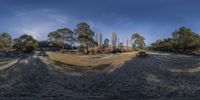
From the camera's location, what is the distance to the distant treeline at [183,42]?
311ft

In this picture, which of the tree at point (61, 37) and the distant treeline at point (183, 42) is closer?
the distant treeline at point (183, 42)

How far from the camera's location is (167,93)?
14.9m

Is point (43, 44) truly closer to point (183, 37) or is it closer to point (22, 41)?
point (22, 41)

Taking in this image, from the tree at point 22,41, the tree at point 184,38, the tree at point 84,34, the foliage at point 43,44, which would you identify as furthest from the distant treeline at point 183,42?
the foliage at point 43,44

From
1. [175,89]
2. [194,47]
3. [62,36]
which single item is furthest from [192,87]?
[62,36]

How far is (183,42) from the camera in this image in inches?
3952

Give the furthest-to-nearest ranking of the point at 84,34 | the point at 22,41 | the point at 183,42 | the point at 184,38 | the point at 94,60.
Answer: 1. the point at 22,41
2. the point at 84,34
3. the point at 184,38
4. the point at 183,42
5. the point at 94,60

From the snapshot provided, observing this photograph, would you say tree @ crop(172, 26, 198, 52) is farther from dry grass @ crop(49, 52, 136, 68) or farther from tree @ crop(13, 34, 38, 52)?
tree @ crop(13, 34, 38, 52)

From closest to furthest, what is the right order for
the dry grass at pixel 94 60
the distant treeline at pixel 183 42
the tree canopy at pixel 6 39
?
1. the dry grass at pixel 94 60
2. the distant treeline at pixel 183 42
3. the tree canopy at pixel 6 39

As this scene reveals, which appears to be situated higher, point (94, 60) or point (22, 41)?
point (22, 41)

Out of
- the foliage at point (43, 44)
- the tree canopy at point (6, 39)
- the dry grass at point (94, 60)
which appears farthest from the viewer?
the foliage at point (43, 44)

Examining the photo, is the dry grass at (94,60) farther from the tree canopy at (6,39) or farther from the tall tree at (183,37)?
the tree canopy at (6,39)

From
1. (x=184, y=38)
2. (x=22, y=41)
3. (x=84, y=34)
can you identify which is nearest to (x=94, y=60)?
(x=184, y=38)

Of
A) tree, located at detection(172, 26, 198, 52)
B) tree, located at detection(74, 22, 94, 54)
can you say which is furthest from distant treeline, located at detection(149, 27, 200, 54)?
tree, located at detection(74, 22, 94, 54)
